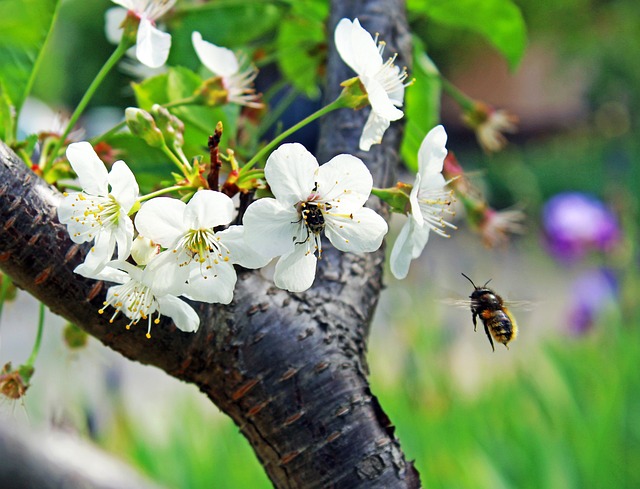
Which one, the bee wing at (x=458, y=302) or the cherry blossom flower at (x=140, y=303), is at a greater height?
the bee wing at (x=458, y=302)

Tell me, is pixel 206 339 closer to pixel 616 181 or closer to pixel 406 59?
pixel 406 59

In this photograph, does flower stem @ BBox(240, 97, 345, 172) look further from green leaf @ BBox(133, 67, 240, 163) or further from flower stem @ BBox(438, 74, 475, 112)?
flower stem @ BBox(438, 74, 475, 112)

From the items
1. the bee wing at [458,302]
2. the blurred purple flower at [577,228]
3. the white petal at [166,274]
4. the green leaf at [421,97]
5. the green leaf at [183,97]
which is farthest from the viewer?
the blurred purple flower at [577,228]

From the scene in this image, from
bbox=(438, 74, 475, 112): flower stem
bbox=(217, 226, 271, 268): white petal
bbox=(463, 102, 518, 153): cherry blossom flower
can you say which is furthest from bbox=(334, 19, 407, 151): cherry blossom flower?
bbox=(463, 102, 518, 153): cherry blossom flower

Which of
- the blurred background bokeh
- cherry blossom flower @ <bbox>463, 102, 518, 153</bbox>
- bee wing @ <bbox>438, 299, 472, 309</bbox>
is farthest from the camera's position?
the blurred background bokeh

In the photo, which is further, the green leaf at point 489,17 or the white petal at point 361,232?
the green leaf at point 489,17

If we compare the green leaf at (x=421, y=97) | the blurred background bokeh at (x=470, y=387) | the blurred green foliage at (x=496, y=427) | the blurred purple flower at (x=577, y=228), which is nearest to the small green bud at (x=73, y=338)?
the blurred background bokeh at (x=470, y=387)

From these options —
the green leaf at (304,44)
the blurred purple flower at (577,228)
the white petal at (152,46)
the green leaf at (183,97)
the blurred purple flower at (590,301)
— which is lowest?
the white petal at (152,46)

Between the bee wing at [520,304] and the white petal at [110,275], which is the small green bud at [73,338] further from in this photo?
the bee wing at [520,304]
